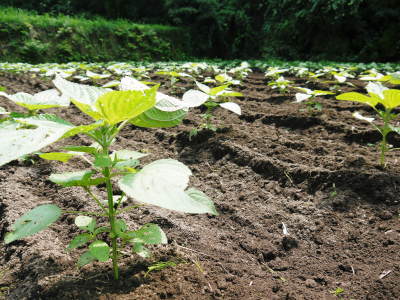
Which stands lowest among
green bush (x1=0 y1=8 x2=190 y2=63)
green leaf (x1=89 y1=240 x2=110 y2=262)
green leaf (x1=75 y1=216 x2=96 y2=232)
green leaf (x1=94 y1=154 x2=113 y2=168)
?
→ green bush (x1=0 y1=8 x2=190 y2=63)

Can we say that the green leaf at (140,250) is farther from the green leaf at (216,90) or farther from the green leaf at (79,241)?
the green leaf at (216,90)

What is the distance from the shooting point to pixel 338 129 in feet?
9.70

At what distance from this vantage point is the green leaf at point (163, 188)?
2.41ft

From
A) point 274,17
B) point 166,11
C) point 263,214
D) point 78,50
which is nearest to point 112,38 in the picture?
point 78,50

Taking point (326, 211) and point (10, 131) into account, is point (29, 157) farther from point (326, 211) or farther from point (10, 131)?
point (326, 211)

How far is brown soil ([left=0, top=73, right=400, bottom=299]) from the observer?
3.96ft

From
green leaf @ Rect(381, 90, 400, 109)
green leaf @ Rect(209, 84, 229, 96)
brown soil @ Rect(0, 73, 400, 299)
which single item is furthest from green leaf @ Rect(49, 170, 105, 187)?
green leaf @ Rect(381, 90, 400, 109)

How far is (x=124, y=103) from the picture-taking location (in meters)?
0.90

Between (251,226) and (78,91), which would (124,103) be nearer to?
(78,91)

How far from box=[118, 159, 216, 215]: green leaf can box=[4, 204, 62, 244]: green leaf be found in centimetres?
36

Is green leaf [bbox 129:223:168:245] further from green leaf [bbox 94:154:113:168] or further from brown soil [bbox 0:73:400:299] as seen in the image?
green leaf [bbox 94:154:113:168]

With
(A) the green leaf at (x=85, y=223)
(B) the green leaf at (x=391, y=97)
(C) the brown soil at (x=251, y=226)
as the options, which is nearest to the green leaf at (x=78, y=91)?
(A) the green leaf at (x=85, y=223)

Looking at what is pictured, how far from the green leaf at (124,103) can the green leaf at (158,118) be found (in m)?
0.17

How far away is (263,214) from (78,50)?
486 inches
